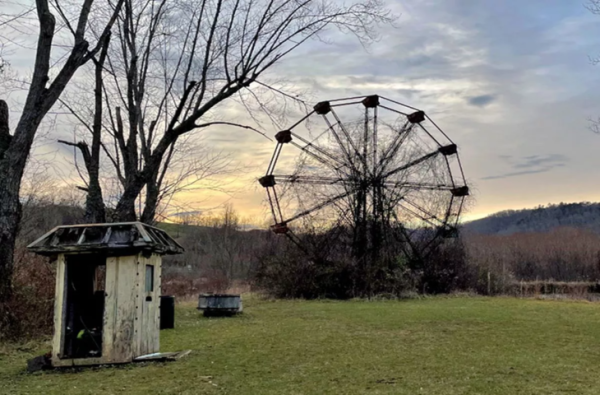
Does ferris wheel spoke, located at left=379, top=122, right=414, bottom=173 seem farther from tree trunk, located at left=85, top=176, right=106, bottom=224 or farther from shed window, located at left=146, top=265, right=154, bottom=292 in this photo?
shed window, located at left=146, top=265, right=154, bottom=292

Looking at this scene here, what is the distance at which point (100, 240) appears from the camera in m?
6.61

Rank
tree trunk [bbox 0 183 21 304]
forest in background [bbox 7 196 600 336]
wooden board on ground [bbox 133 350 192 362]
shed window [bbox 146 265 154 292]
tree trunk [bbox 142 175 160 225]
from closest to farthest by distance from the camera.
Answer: wooden board on ground [bbox 133 350 192 362], shed window [bbox 146 265 154 292], tree trunk [bbox 0 183 21 304], forest in background [bbox 7 196 600 336], tree trunk [bbox 142 175 160 225]

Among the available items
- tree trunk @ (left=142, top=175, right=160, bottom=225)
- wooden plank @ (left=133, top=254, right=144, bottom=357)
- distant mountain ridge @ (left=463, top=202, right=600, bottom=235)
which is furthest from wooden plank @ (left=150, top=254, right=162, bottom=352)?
distant mountain ridge @ (left=463, top=202, right=600, bottom=235)

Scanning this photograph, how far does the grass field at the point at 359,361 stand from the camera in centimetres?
516

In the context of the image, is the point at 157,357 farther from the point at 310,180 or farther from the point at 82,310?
the point at 310,180

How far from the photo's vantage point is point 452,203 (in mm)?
21156

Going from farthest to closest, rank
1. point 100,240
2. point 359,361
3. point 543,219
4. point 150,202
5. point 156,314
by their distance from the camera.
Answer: point 543,219 → point 150,202 → point 156,314 → point 100,240 → point 359,361

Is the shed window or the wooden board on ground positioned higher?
the shed window

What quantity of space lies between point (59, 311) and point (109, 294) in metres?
0.65

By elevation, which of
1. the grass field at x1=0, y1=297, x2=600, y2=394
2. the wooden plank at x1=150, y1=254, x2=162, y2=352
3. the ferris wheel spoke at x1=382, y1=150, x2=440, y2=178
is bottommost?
the grass field at x1=0, y1=297, x2=600, y2=394

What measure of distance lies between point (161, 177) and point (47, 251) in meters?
10.0

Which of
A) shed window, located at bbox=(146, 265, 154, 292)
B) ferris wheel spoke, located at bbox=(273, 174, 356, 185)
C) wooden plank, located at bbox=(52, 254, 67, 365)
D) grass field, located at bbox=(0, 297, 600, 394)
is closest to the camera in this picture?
grass field, located at bbox=(0, 297, 600, 394)

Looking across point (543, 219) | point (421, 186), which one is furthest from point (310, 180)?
point (543, 219)

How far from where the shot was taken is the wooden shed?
6.50 m
